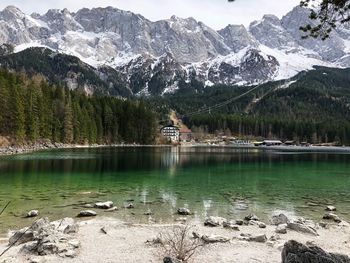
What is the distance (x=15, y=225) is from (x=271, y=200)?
86.2ft

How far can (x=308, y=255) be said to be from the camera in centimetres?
1396

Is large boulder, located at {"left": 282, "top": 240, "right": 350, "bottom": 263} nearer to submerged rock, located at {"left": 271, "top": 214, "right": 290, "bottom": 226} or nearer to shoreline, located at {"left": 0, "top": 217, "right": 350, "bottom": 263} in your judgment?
shoreline, located at {"left": 0, "top": 217, "right": 350, "bottom": 263}

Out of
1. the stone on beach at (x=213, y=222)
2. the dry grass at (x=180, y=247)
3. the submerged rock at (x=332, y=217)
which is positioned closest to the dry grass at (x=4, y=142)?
the stone on beach at (x=213, y=222)

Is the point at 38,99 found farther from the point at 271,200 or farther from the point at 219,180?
the point at 271,200

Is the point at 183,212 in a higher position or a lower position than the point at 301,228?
lower

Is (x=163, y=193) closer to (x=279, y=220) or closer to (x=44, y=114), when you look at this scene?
(x=279, y=220)

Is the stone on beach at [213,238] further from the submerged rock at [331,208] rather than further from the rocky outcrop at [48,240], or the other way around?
the submerged rock at [331,208]

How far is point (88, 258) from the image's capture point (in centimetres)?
1997

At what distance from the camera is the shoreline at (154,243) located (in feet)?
66.0

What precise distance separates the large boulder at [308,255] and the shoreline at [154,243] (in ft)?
13.0

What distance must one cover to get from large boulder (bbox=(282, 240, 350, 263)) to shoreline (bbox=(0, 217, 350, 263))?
3951mm

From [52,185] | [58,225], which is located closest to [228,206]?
[58,225]

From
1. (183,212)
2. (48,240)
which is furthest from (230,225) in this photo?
(48,240)

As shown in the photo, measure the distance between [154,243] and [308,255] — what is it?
10.7 meters
